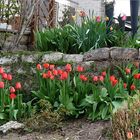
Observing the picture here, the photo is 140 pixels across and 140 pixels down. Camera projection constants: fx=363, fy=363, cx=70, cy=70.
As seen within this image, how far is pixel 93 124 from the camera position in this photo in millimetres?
4145

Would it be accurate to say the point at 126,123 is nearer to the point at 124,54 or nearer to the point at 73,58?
the point at 124,54

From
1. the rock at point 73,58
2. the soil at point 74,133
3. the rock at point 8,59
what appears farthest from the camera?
the rock at point 8,59

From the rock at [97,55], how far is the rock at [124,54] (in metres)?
0.09

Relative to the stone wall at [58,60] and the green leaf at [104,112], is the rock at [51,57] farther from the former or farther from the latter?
the green leaf at [104,112]

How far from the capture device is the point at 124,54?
5293mm

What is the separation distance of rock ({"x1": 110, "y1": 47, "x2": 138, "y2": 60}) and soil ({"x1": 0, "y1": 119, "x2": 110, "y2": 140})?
141 centimetres

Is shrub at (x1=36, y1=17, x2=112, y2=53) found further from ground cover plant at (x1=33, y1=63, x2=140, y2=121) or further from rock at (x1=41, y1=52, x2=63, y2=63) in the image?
ground cover plant at (x1=33, y1=63, x2=140, y2=121)

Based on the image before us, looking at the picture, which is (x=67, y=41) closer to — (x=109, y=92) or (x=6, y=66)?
(x=6, y=66)

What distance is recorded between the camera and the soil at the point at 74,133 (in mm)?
3842

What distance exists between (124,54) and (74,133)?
1.76 m

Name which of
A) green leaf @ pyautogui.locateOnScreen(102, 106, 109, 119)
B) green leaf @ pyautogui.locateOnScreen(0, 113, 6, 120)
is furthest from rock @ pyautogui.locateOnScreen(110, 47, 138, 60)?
green leaf @ pyautogui.locateOnScreen(0, 113, 6, 120)

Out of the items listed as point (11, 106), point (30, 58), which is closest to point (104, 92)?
point (11, 106)

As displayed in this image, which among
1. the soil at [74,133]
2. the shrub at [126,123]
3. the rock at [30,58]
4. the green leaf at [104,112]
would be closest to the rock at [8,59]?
the rock at [30,58]

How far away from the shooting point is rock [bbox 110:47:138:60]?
17.3 feet
